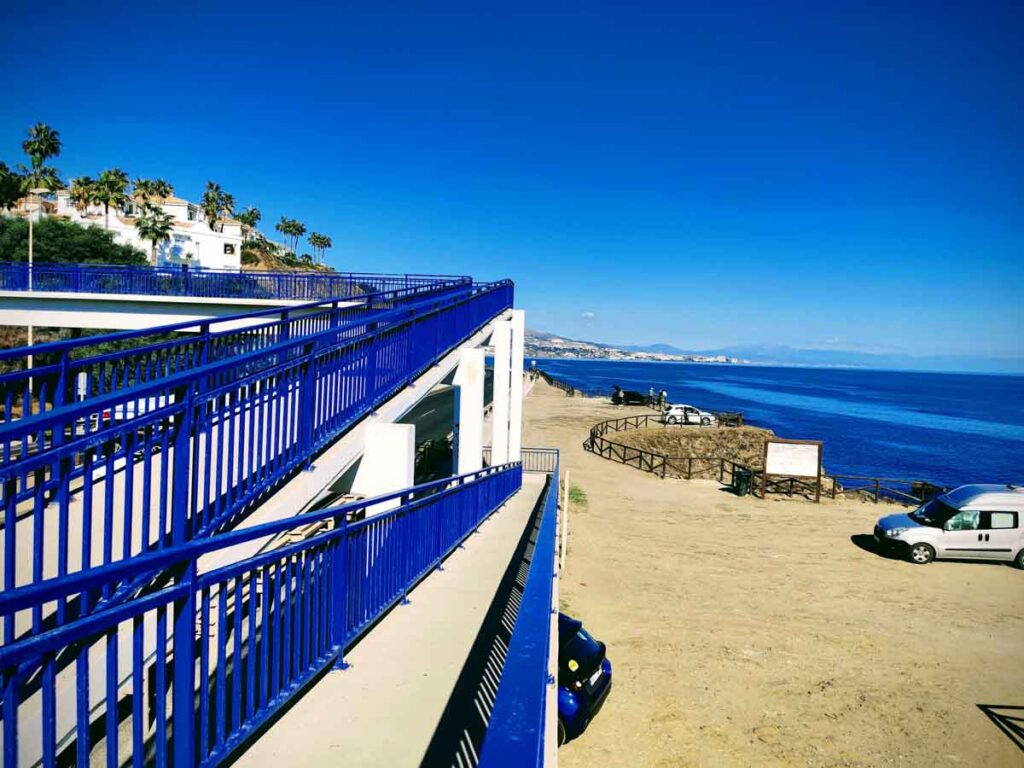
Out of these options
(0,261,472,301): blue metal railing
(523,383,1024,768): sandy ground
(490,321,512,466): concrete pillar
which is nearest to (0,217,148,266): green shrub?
(0,261,472,301): blue metal railing

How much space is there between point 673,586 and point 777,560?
4.39 metres

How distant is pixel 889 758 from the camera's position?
7668 mm

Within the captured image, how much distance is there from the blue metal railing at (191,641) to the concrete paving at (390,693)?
19 cm

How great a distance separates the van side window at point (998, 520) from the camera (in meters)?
16.0

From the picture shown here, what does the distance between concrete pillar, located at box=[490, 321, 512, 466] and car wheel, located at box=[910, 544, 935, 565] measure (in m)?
12.0

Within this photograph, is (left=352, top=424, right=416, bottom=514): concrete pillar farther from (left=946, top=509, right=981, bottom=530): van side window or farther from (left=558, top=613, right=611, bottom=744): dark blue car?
(left=946, top=509, right=981, bottom=530): van side window

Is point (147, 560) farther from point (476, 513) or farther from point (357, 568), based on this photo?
point (476, 513)

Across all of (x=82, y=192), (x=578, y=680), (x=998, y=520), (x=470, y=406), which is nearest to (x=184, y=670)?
(x=578, y=680)

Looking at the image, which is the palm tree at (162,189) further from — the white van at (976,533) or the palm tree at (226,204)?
the white van at (976,533)

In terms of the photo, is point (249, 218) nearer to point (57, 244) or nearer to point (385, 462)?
point (57, 244)

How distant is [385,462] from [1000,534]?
1826cm

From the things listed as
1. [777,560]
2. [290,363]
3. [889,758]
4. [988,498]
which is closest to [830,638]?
[889,758]

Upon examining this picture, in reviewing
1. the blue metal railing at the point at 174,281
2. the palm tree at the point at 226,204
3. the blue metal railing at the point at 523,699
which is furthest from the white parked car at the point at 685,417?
the palm tree at the point at 226,204

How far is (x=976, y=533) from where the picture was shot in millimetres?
16141
